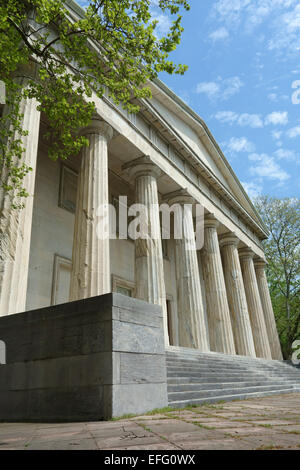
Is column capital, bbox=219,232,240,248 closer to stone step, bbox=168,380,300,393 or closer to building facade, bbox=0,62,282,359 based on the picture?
building facade, bbox=0,62,282,359

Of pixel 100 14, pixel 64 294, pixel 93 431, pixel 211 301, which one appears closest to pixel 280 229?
pixel 211 301

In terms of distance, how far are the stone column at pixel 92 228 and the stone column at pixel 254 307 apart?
17061 mm

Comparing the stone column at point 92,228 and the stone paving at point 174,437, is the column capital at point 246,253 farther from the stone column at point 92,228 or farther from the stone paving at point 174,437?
the stone paving at point 174,437

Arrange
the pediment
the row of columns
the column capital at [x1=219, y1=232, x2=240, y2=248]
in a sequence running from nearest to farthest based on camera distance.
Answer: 1. the row of columns
2. the pediment
3. the column capital at [x1=219, y1=232, x2=240, y2=248]

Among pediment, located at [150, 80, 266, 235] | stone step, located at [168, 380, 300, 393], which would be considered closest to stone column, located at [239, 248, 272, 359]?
pediment, located at [150, 80, 266, 235]

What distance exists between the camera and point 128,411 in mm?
5074

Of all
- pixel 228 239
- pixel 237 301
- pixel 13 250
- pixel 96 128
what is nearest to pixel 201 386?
pixel 13 250

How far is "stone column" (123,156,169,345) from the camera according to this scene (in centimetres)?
1274

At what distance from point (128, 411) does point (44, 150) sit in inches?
510

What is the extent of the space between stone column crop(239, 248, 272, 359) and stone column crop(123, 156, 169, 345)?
1253 centimetres

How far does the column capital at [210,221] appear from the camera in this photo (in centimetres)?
2012

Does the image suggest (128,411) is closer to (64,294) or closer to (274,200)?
(64,294)

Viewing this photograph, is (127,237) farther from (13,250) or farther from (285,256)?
(285,256)
